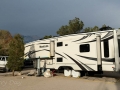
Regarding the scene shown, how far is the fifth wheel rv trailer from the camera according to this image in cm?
1167

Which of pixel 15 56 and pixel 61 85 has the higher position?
pixel 15 56

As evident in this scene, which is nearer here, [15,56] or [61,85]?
[61,85]

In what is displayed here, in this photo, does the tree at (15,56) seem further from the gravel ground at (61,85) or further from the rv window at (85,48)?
the rv window at (85,48)

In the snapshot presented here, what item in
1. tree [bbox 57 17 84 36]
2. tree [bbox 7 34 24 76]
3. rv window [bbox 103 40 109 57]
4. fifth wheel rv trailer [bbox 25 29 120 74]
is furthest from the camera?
tree [bbox 57 17 84 36]

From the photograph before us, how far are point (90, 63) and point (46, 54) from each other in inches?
190

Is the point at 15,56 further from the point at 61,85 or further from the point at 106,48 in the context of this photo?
the point at 106,48

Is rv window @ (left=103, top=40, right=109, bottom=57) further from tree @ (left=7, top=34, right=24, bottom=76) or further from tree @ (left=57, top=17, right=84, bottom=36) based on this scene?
tree @ (left=57, top=17, right=84, bottom=36)

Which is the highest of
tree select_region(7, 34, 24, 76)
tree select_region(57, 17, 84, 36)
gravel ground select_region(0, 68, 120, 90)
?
tree select_region(57, 17, 84, 36)

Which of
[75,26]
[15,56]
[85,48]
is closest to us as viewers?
[85,48]

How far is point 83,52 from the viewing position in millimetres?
13336

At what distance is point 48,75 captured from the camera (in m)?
14.9

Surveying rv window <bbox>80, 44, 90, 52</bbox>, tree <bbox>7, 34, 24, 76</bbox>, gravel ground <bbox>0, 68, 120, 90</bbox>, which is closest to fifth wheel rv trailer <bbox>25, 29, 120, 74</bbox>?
rv window <bbox>80, 44, 90, 52</bbox>

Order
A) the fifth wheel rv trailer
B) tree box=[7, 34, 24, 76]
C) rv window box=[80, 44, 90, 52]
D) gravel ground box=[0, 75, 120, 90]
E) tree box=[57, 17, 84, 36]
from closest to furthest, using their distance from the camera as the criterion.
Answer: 1. gravel ground box=[0, 75, 120, 90]
2. the fifth wheel rv trailer
3. rv window box=[80, 44, 90, 52]
4. tree box=[7, 34, 24, 76]
5. tree box=[57, 17, 84, 36]

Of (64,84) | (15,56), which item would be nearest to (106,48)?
(64,84)
